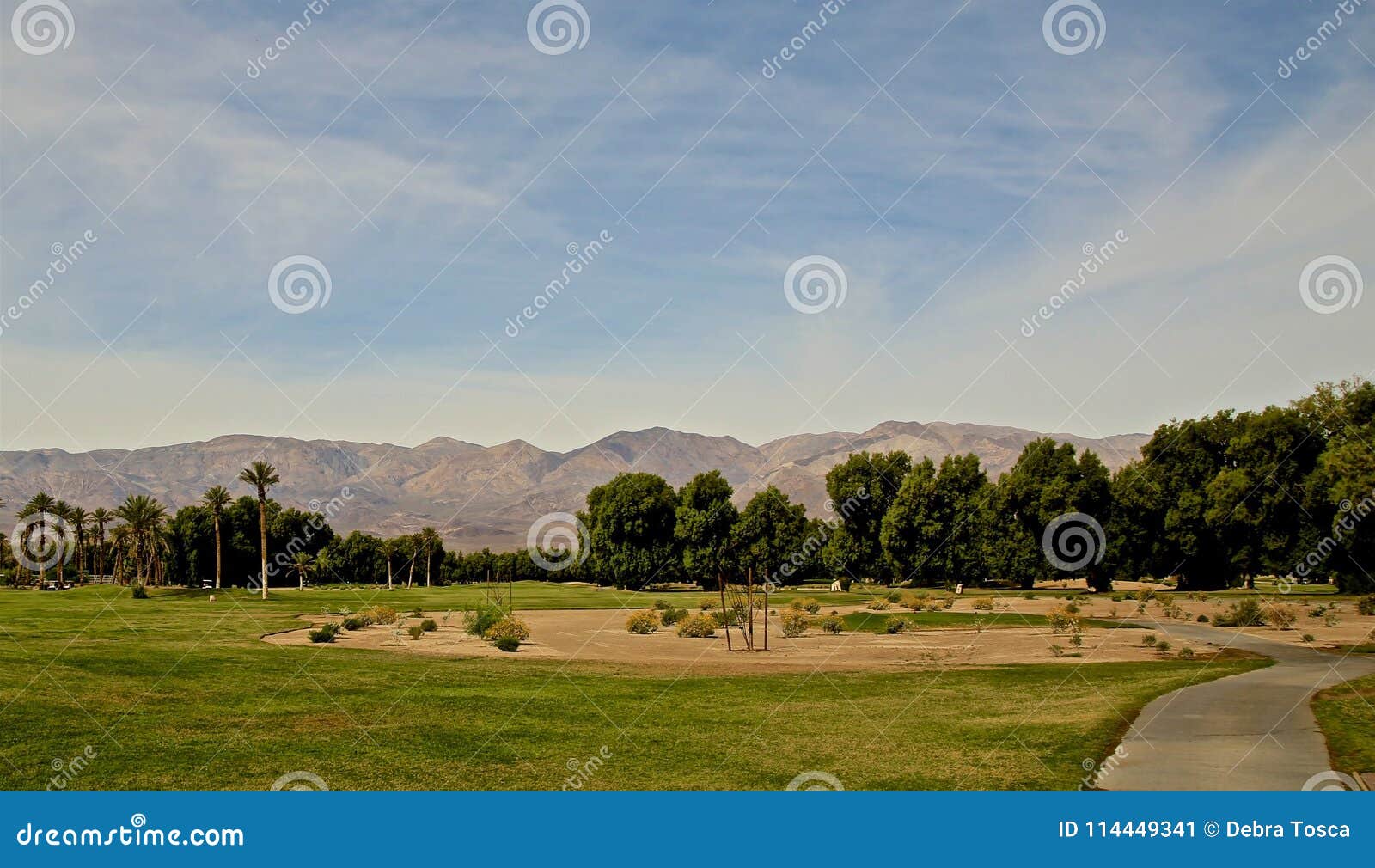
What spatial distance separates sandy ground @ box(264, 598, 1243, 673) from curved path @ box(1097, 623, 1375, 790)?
7.32 metres

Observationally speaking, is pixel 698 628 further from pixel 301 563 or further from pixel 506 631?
pixel 301 563

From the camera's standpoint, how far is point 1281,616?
135 feet

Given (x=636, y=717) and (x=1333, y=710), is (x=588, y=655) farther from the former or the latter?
(x=1333, y=710)

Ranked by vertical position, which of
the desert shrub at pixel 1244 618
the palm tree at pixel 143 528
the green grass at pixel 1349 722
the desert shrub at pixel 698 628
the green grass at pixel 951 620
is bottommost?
the green grass at pixel 951 620

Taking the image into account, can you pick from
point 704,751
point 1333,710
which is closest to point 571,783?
point 704,751

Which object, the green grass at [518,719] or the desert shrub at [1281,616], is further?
the desert shrub at [1281,616]

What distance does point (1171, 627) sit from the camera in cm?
4225

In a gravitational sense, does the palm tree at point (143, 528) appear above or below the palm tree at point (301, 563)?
above

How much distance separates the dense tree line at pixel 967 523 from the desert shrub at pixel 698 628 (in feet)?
18.6

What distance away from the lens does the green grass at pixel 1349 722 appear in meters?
14.1

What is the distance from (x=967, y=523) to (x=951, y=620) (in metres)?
34.7

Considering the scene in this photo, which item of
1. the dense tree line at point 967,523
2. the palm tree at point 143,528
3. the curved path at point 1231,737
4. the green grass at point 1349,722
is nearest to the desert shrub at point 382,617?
the dense tree line at point 967,523

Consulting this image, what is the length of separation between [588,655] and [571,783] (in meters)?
18.9

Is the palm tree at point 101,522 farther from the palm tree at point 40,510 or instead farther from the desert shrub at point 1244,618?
the desert shrub at point 1244,618
